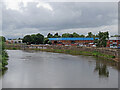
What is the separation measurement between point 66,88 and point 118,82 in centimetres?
1063

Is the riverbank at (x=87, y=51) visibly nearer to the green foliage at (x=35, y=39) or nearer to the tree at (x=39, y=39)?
the green foliage at (x=35, y=39)

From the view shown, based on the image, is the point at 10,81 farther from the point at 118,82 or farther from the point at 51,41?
the point at 51,41

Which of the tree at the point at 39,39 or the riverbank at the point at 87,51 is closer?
the riverbank at the point at 87,51

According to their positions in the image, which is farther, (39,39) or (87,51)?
(39,39)

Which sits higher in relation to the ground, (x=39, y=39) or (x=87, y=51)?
(x=39, y=39)

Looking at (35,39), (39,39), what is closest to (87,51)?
(39,39)

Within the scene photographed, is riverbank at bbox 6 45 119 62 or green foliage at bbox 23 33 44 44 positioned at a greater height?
green foliage at bbox 23 33 44 44

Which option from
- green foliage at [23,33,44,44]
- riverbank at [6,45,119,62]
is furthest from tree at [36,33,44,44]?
riverbank at [6,45,119,62]

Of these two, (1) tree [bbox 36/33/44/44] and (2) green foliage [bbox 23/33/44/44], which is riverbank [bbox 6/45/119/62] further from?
(1) tree [bbox 36/33/44/44]

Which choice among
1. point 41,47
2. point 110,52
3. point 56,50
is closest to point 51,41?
point 41,47

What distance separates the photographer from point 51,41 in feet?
492

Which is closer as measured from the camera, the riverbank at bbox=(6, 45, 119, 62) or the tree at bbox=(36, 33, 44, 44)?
the riverbank at bbox=(6, 45, 119, 62)

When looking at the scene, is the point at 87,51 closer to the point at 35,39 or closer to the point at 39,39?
the point at 39,39

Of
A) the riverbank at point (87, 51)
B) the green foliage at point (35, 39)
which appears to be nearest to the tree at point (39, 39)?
the green foliage at point (35, 39)
